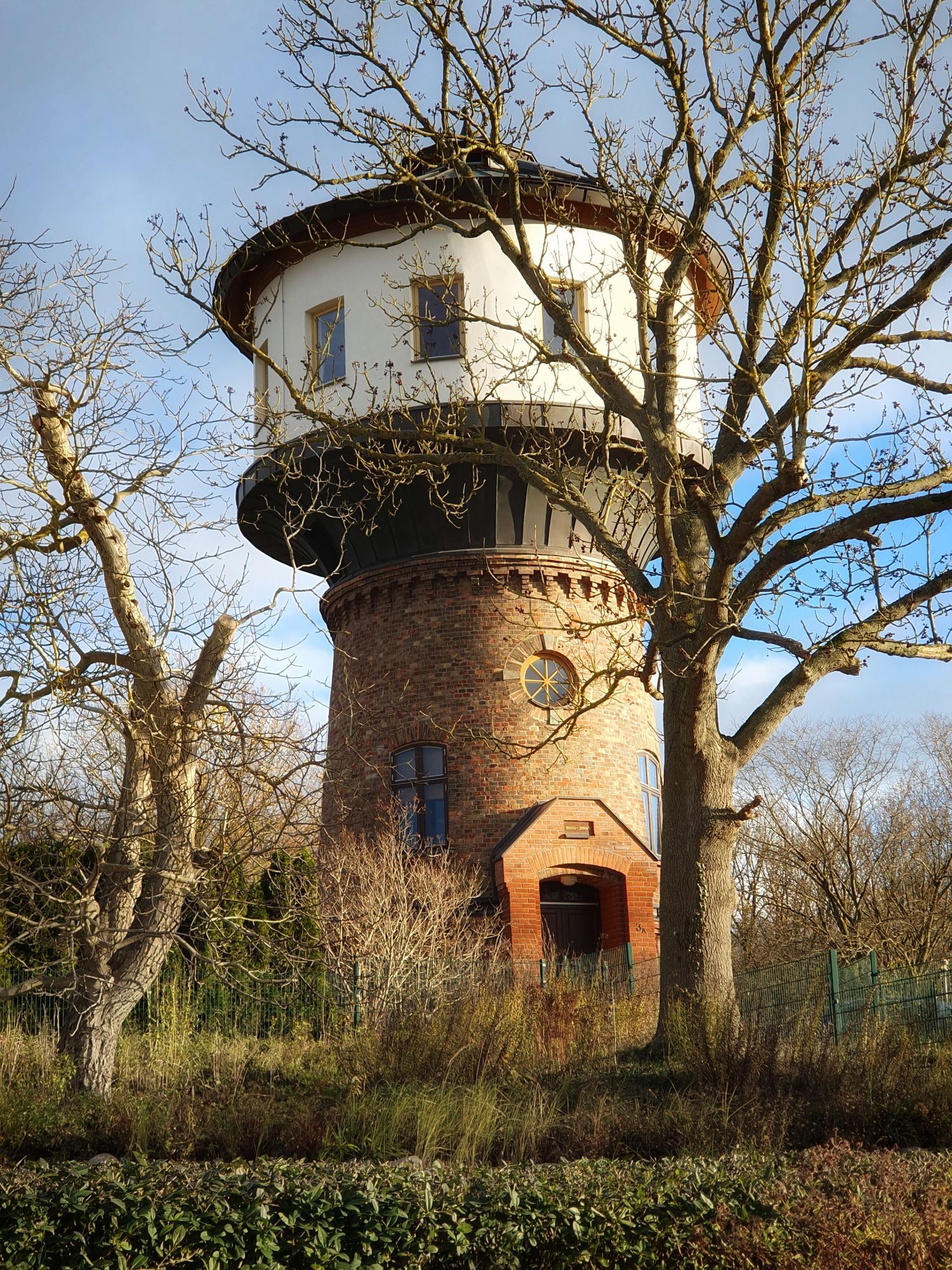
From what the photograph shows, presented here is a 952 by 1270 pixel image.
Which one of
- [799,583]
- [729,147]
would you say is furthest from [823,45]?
[799,583]

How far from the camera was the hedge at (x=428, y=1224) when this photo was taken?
543cm

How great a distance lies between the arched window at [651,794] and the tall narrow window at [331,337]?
6.99 m

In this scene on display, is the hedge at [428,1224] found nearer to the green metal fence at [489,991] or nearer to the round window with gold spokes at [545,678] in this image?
the green metal fence at [489,991]

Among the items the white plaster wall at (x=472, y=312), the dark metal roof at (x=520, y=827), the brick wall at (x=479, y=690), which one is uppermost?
the white plaster wall at (x=472, y=312)

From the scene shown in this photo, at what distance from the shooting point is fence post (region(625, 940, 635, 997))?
15.0 metres

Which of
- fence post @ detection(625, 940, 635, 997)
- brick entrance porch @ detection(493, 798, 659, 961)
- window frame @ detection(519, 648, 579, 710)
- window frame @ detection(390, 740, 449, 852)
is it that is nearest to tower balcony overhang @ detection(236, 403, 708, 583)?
window frame @ detection(519, 648, 579, 710)

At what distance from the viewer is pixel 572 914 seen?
61.7 feet

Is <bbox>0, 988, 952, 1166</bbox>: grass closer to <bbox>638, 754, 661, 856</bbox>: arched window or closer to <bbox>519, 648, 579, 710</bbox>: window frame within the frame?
<bbox>519, 648, 579, 710</bbox>: window frame

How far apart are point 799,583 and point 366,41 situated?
596 cm

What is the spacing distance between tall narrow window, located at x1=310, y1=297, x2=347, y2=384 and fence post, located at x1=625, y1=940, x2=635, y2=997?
26.6ft

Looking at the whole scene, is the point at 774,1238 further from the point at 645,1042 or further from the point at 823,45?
the point at 823,45

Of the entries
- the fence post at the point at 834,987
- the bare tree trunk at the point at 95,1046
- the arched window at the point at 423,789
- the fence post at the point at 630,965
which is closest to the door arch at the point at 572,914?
the fence post at the point at 630,965

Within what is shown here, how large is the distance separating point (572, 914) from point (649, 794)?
2.09 m

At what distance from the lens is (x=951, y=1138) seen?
8.26 metres
